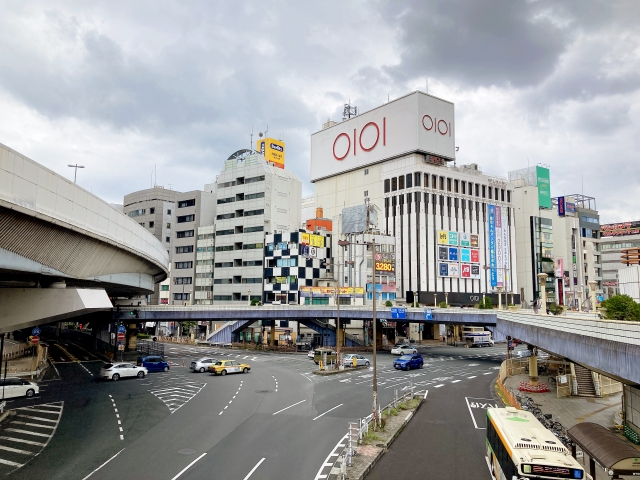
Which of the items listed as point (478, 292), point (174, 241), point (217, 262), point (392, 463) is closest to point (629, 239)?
point (478, 292)

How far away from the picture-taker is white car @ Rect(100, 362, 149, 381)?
44.9 meters

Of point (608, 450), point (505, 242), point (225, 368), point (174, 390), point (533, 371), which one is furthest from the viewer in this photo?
point (505, 242)

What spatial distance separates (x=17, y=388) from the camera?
3534 cm

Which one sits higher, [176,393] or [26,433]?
[26,433]

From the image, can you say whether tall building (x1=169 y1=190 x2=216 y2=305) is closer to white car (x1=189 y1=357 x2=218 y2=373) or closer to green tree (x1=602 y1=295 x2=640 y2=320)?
white car (x1=189 y1=357 x2=218 y2=373)

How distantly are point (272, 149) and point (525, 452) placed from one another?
130409mm

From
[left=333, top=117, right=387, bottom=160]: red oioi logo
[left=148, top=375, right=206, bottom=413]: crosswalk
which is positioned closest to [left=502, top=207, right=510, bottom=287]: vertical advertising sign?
[left=333, top=117, right=387, bottom=160]: red oioi logo

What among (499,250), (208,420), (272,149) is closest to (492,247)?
(499,250)

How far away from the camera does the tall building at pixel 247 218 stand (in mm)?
111250

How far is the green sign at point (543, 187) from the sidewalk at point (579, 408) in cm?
10306

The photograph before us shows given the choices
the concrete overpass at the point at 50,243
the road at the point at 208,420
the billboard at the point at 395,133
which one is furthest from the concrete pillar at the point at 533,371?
the billboard at the point at 395,133

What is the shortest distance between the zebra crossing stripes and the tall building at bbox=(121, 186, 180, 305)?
321 feet

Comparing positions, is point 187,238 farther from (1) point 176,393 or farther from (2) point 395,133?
(1) point 176,393

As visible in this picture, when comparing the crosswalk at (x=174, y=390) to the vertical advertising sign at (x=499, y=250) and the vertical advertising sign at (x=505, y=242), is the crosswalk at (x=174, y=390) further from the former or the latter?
the vertical advertising sign at (x=505, y=242)
